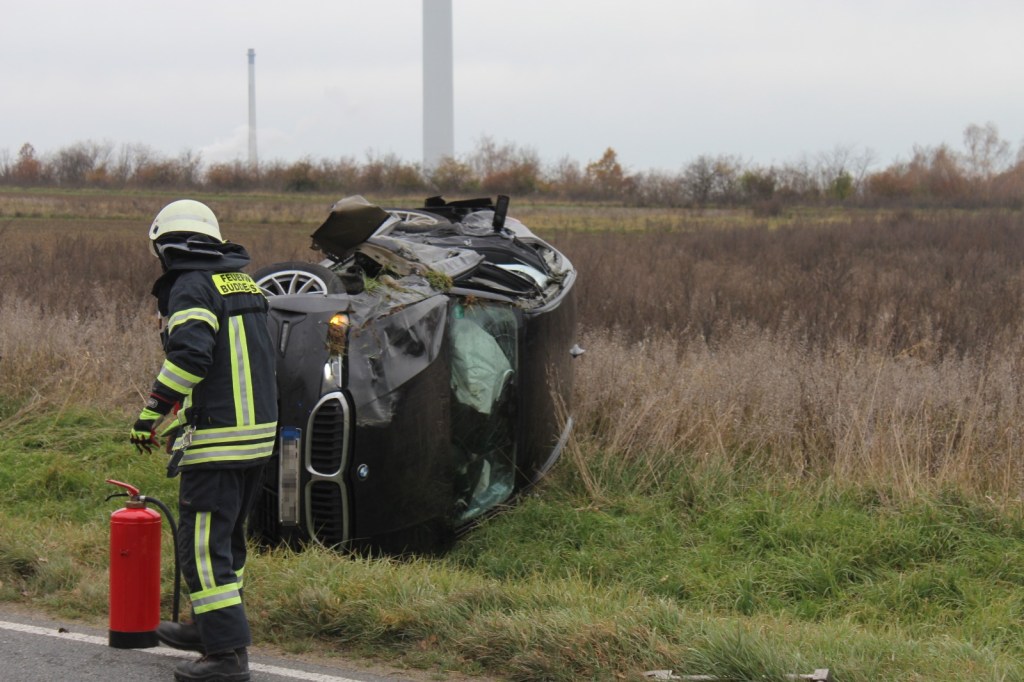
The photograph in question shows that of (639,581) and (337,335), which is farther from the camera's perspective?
(639,581)

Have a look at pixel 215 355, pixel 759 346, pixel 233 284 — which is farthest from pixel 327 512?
pixel 759 346

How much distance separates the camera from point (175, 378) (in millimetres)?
4035

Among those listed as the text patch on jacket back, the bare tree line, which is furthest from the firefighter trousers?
the bare tree line

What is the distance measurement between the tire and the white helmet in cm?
155

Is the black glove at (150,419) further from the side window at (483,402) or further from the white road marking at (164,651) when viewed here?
the side window at (483,402)

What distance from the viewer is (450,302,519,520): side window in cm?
572

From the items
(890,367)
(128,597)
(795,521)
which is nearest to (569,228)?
(890,367)

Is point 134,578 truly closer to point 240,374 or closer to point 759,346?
point 240,374

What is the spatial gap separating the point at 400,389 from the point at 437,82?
4607cm

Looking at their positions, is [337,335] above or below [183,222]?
below

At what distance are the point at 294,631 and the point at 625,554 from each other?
2038 millimetres

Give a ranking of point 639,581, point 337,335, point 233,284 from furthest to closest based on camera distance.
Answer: point 639,581 → point 337,335 → point 233,284

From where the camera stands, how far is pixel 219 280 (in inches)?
167

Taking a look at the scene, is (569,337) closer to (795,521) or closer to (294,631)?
(795,521)
